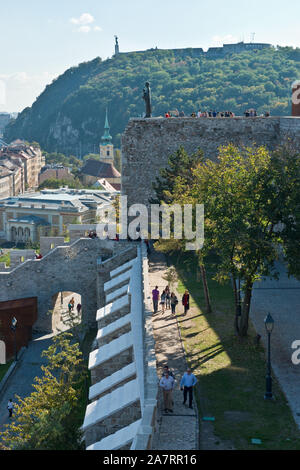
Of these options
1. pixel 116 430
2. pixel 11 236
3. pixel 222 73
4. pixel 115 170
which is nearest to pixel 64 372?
pixel 116 430

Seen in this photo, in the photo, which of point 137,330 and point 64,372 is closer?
point 137,330

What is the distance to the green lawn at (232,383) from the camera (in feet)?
42.3

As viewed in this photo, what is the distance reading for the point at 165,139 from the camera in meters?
31.4

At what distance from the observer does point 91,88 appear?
19512 centimetres

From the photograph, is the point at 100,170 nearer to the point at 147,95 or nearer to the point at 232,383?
the point at 147,95

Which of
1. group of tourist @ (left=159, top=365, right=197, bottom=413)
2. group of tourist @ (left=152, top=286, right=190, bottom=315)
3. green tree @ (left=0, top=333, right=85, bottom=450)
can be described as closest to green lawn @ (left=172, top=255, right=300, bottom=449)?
group of tourist @ (left=152, top=286, right=190, bottom=315)

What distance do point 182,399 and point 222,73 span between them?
14883 centimetres

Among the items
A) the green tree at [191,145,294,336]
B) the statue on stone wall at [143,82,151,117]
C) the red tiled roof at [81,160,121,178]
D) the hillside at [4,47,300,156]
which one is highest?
the hillside at [4,47,300,156]

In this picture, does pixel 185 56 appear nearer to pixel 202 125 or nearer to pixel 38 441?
pixel 202 125

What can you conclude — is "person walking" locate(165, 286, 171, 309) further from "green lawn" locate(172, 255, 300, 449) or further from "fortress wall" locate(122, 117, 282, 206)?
"fortress wall" locate(122, 117, 282, 206)

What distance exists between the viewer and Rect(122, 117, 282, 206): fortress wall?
30.9 m

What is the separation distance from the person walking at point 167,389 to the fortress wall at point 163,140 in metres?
18.5

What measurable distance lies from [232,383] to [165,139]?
1815 cm

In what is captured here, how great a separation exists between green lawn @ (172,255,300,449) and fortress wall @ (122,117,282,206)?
1062 cm
